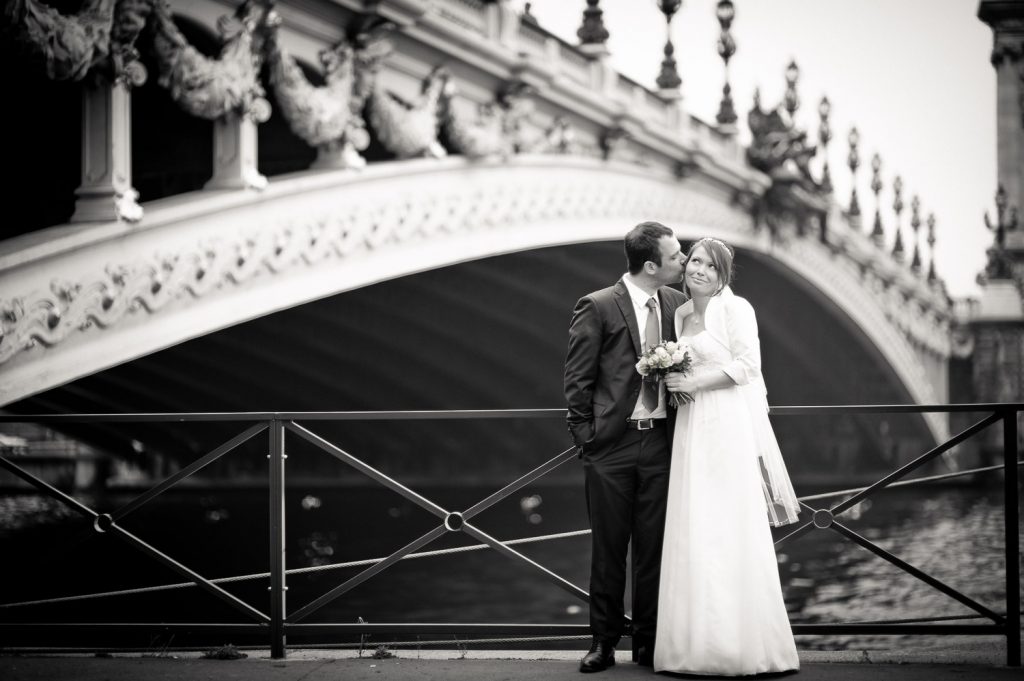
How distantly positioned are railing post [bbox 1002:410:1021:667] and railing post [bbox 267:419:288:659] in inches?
115

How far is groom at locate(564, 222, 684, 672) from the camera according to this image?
523 cm

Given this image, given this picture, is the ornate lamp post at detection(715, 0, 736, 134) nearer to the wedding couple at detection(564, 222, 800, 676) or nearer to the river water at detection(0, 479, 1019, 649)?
the river water at detection(0, 479, 1019, 649)

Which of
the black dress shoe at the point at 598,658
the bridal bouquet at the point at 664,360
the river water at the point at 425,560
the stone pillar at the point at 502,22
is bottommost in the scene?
the river water at the point at 425,560

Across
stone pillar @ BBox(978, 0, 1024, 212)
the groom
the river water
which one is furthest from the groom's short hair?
stone pillar @ BBox(978, 0, 1024, 212)

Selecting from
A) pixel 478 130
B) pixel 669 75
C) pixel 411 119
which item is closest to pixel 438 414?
pixel 411 119

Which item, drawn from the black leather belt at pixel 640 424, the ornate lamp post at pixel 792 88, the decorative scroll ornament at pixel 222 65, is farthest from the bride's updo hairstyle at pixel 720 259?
the ornate lamp post at pixel 792 88

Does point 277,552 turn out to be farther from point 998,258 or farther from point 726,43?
point 998,258

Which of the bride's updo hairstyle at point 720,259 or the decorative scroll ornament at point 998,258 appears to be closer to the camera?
the bride's updo hairstyle at point 720,259

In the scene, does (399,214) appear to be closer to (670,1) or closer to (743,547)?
(743,547)

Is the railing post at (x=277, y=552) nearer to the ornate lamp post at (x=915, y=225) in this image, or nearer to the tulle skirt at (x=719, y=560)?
the tulle skirt at (x=719, y=560)

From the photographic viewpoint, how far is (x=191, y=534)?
23875 mm

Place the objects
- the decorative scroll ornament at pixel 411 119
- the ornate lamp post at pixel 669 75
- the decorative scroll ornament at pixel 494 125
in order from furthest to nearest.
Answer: the ornate lamp post at pixel 669 75
the decorative scroll ornament at pixel 494 125
the decorative scroll ornament at pixel 411 119

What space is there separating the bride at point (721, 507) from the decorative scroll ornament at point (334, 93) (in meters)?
6.91

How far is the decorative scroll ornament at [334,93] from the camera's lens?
11.5 metres
